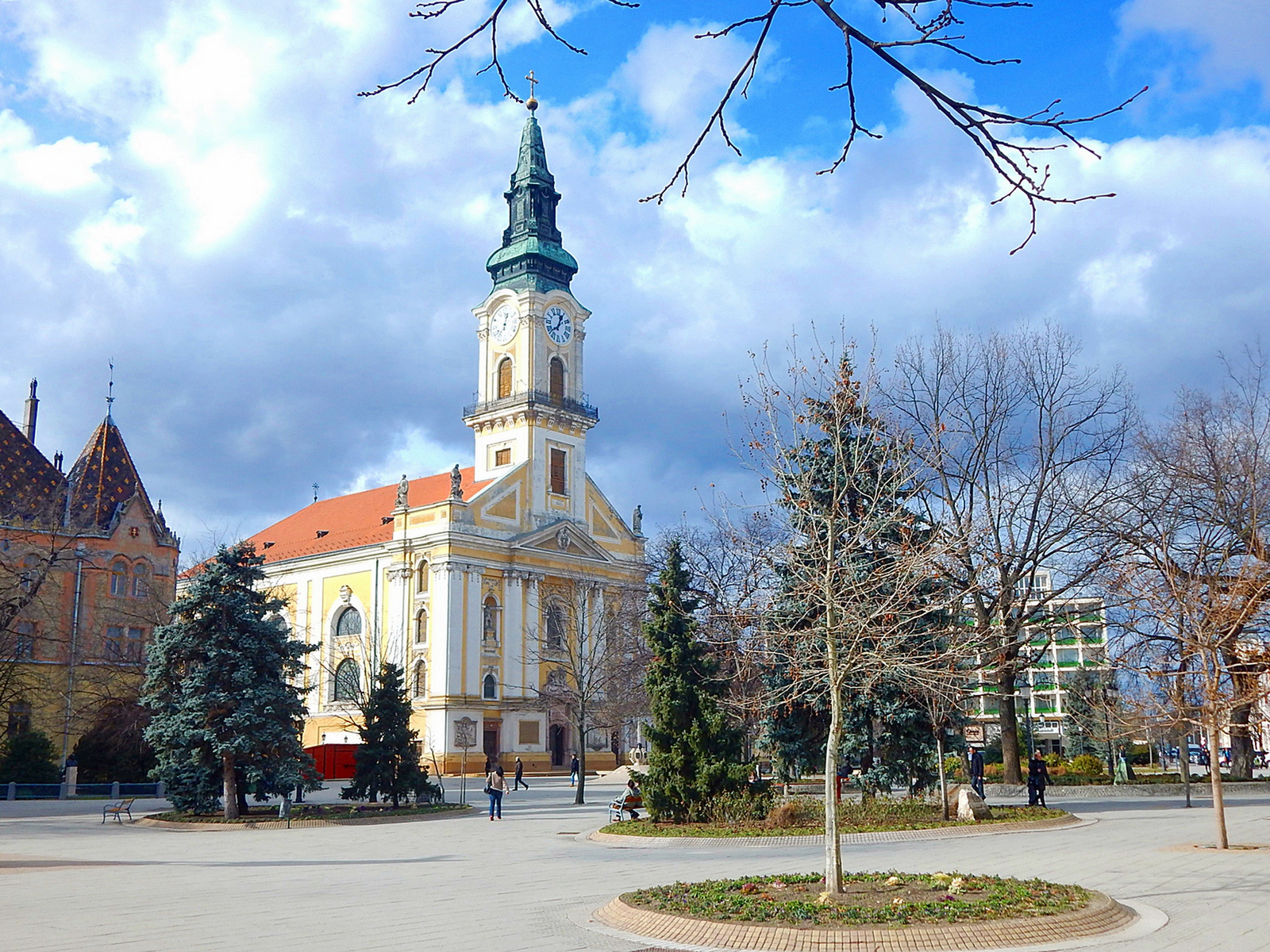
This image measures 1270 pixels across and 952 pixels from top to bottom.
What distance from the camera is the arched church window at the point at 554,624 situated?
6194 cm

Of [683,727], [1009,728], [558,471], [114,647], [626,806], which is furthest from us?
[558,471]

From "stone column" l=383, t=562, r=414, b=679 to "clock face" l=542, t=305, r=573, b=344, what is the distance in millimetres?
16198

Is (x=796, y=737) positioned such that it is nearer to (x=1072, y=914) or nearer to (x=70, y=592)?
(x=1072, y=914)

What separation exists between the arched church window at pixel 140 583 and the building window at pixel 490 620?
16.9 meters

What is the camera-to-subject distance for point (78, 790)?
133ft

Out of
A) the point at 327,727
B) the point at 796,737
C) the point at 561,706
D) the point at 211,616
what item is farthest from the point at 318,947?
the point at 327,727

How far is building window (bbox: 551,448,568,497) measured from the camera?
Answer: 2657 inches

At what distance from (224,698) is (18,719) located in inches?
935

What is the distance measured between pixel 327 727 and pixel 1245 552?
48.7m

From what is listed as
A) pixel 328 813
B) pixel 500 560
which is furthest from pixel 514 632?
pixel 328 813

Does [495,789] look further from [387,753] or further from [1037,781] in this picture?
[1037,781]

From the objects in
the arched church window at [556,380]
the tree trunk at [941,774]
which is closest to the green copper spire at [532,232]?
the arched church window at [556,380]

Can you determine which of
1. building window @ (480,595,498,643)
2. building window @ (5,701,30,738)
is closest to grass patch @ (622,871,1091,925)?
building window @ (5,701,30,738)

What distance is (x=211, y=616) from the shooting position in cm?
3031
